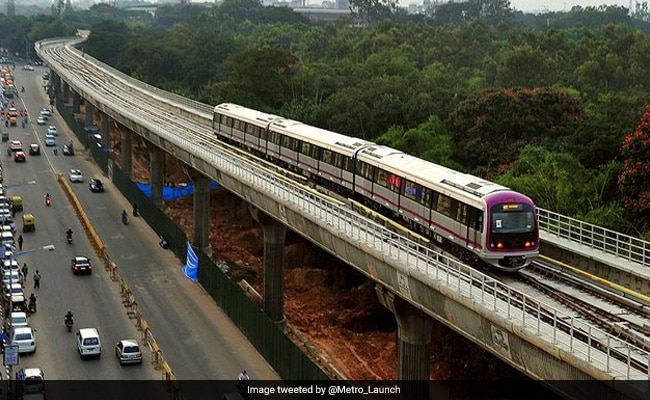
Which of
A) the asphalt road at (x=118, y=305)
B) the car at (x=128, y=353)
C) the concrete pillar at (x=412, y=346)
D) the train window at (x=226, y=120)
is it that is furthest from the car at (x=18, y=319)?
the train window at (x=226, y=120)

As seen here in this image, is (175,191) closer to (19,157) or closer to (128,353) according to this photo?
(19,157)

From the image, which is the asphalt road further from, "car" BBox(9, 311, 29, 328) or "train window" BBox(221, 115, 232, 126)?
"train window" BBox(221, 115, 232, 126)

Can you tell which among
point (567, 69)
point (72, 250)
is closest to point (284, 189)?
point (72, 250)

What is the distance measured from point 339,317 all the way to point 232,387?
16.3 m

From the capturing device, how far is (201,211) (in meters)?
75.8

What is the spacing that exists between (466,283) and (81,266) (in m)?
39.3

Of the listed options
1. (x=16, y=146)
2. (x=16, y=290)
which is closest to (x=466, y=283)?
(x=16, y=290)

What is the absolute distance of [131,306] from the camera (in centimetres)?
5941

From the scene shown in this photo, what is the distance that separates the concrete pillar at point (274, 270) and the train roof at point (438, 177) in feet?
32.8

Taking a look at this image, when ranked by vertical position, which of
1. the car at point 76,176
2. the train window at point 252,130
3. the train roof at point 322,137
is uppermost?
the train roof at point 322,137

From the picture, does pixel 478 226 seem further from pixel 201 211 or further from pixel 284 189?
pixel 201 211

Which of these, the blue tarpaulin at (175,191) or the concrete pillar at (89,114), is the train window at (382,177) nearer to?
the blue tarpaulin at (175,191)

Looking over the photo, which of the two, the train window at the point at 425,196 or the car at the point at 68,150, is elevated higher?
the train window at the point at 425,196

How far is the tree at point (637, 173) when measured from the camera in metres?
52.9
